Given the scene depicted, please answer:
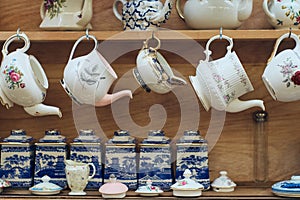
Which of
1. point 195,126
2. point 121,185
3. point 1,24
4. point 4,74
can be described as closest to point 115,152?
point 121,185

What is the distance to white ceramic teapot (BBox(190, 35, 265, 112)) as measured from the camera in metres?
1.49

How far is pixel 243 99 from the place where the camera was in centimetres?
167

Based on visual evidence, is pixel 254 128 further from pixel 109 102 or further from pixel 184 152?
pixel 109 102

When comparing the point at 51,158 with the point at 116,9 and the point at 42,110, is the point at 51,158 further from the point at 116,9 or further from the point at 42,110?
the point at 116,9

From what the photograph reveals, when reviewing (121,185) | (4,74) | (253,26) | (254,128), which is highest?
(253,26)

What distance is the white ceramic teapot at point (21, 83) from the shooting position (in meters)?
1.50

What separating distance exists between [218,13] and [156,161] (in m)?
0.43

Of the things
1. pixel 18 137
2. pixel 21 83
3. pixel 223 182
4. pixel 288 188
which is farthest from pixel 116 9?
pixel 288 188

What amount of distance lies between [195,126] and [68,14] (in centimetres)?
49

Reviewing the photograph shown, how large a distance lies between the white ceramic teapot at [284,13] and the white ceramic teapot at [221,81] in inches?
5.7

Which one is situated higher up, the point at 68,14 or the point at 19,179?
the point at 68,14

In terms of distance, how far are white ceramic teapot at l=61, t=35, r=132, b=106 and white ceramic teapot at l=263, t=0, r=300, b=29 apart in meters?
0.46

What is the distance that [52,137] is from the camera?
1614 mm

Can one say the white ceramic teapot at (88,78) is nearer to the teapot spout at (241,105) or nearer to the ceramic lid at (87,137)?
the ceramic lid at (87,137)
